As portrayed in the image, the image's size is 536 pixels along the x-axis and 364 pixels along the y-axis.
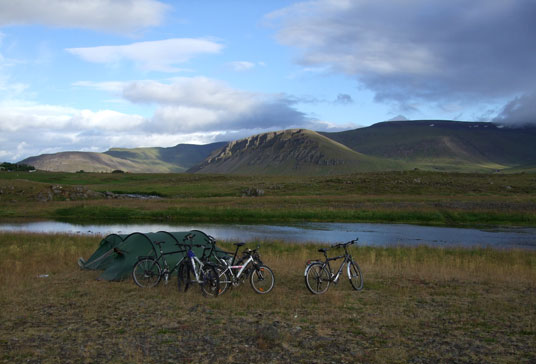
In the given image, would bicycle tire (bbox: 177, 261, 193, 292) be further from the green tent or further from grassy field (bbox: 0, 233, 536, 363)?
the green tent

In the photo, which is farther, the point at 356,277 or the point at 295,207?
the point at 295,207

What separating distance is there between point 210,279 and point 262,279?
1776mm

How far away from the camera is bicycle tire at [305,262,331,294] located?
48.4 feet

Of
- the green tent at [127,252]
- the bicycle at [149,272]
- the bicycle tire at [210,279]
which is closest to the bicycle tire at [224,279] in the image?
the bicycle tire at [210,279]

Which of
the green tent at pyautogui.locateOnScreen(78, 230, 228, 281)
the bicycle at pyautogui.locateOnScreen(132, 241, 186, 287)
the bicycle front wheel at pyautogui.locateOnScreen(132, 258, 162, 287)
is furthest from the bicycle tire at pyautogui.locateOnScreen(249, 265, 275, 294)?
the bicycle front wheel at pyautogui.locateOnScreen(132, 258, 162, 287)

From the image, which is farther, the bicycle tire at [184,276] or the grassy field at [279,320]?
the bicycle tire at [184,276]

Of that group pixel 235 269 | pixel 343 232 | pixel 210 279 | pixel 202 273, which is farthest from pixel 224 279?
pixel 343 232

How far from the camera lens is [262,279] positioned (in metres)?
14.7

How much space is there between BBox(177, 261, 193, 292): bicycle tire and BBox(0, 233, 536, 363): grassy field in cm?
30

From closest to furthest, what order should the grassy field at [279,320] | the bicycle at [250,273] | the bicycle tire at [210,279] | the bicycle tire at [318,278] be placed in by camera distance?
the grassy field at [279,320] → the bicycle tire at [210,279] → the bicycle at [250,273] → the bicycle tire at [318,278]

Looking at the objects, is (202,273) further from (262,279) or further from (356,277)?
(356,277)

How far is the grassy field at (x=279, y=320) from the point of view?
30.5 feet

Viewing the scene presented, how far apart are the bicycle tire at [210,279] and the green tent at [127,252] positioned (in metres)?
2.54

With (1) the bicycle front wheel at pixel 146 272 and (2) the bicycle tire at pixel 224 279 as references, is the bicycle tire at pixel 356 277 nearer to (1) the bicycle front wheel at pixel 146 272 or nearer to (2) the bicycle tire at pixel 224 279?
(2) the bicycle tire at pixel 224 279
